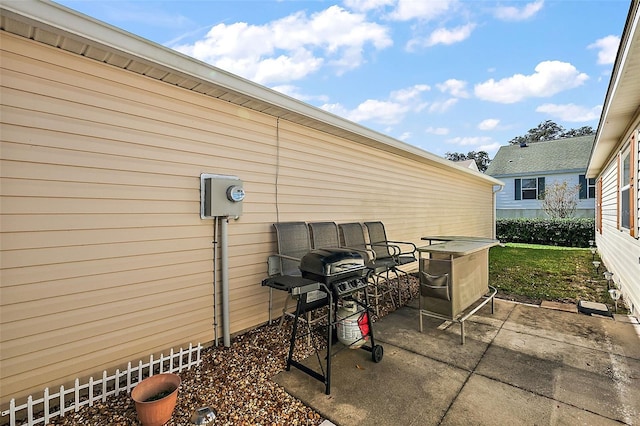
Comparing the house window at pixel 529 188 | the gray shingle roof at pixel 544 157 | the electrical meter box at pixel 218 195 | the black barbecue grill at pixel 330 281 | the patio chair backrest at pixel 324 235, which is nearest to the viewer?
the black barbecue grill at pixel 330 281

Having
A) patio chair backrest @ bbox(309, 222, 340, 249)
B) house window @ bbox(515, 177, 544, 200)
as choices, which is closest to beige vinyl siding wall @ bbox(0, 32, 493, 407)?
patio chair backrest @ bbox(309, 222, 340, 249)

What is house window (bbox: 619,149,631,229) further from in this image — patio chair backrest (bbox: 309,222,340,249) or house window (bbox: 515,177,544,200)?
house window (bbox: 515,177,544,200)

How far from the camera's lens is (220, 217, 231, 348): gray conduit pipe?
3010 mm

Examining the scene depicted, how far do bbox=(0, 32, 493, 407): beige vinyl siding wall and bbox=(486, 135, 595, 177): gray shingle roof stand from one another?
15536 millimetres

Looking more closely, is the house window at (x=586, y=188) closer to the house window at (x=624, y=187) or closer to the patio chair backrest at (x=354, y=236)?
the house window at (x=624, y=187)

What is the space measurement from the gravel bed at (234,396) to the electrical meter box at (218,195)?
1.36 metres

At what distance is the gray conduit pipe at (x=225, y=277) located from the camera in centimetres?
301

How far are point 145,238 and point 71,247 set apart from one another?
0.50 m

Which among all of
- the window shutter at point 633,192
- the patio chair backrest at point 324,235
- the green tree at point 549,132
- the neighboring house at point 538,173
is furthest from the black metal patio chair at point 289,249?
the green tree at point 549,132

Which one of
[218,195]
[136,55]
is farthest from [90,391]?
[136,55]

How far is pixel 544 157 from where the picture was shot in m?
15.1

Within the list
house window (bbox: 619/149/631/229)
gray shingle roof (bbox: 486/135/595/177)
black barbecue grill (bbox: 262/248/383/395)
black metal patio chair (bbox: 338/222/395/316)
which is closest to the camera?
black barbecue grill (bbox: 262/248/383/395)

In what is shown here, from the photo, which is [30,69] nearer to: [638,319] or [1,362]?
[1,362]

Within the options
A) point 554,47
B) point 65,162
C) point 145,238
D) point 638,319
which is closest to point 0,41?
point 65,162
